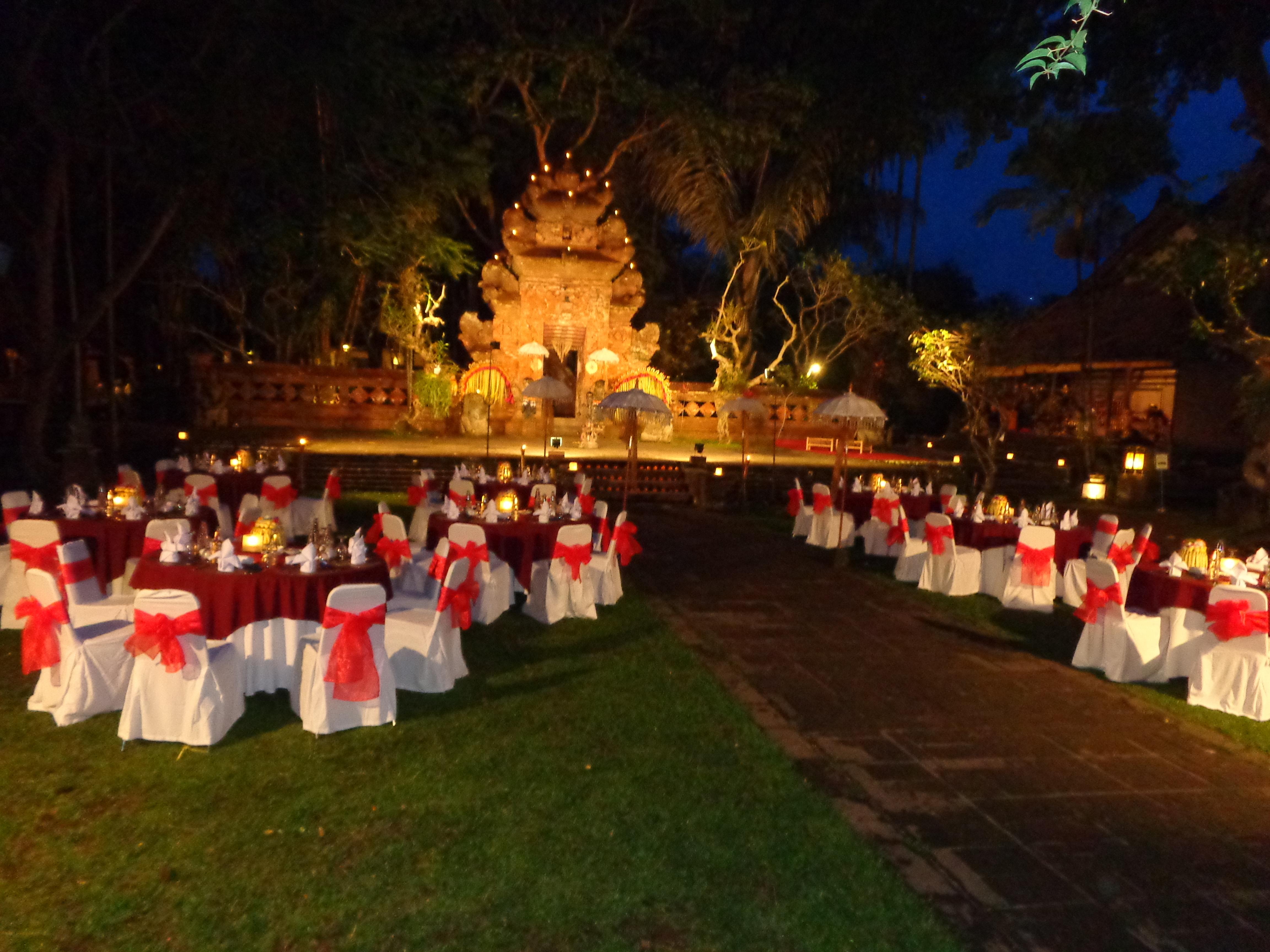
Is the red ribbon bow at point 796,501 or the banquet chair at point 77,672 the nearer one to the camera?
the banquet chair at point 77,672

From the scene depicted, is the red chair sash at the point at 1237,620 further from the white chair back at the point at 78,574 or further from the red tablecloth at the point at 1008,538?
the white chair back at the point at 78,574

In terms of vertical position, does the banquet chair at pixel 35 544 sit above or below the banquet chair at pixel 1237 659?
above

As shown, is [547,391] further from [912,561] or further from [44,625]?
[44,625]

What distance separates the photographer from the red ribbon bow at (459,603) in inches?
236

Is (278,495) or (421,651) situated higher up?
(278,495)

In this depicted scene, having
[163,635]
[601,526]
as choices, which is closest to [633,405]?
[601,526]

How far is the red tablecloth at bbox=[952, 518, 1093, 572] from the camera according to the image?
9562 millimetres

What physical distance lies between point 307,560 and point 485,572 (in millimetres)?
1977

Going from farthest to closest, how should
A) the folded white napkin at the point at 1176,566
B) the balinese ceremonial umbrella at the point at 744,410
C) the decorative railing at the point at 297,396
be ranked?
1. the decorative railing at the point at 297,396
2. the balinese ceremonial umbrella at the point at 744,410
3. the folded white napkin at the point at 1176,566

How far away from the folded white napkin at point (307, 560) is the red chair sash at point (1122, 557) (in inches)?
277

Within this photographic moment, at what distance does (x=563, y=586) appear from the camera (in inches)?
311

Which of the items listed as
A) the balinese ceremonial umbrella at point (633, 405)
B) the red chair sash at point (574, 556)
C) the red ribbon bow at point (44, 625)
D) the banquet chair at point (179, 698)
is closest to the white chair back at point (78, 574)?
the red ribbon bow at point (44, 625)

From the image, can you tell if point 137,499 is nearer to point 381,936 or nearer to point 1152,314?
point 381,936

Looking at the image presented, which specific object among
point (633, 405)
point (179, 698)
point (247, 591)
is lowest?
point (179, 698)
